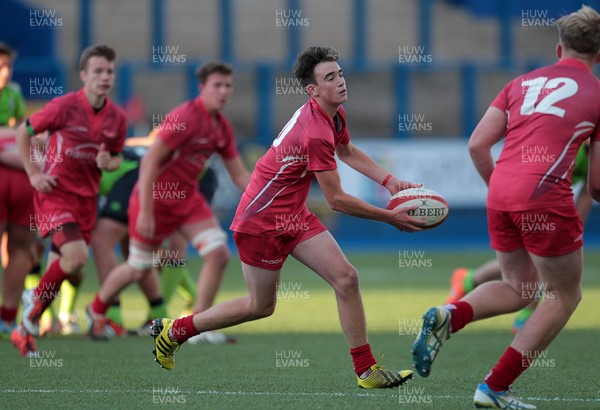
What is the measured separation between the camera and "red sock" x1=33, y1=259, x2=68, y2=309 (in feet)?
27.1

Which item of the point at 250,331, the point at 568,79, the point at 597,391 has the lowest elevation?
the point at 250,331

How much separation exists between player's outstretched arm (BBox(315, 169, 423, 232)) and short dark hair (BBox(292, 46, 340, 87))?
603 mm

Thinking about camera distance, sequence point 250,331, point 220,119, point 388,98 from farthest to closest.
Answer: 1. point 388,98
2. point 250,331
3. point 220,119

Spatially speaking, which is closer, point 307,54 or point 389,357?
point 307,54

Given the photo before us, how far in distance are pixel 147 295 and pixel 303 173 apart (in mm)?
3577

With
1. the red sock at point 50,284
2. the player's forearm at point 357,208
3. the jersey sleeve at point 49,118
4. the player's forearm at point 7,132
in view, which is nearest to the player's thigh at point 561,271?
the player's forearm at point 357,208

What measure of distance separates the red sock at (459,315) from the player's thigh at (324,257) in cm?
76

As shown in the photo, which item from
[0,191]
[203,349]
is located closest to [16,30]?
A: [0,191]

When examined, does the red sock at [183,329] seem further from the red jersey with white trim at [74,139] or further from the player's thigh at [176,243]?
the player's thigh at [176,243]

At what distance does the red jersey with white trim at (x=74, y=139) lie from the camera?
8.49m

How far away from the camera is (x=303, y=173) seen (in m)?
6.66

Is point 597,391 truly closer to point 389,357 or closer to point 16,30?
point 389,357

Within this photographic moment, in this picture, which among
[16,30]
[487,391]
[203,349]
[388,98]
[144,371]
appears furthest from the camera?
[388,98]

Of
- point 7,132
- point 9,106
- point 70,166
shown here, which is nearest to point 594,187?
point 70,166
